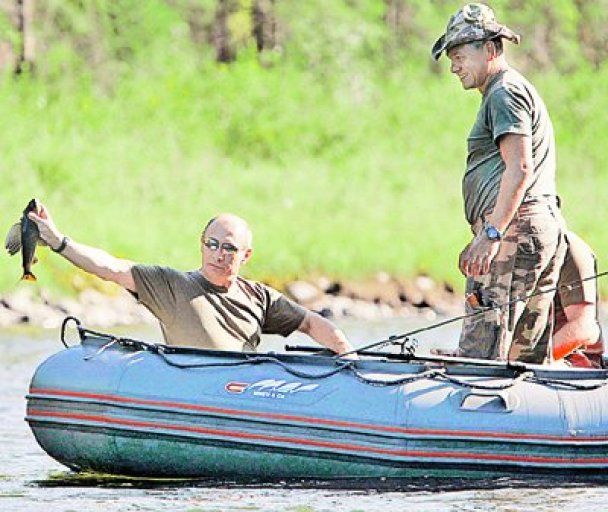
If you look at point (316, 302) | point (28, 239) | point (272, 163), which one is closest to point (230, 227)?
point (28, 239)

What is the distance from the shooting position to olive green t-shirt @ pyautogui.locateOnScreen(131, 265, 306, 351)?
27.3 feet

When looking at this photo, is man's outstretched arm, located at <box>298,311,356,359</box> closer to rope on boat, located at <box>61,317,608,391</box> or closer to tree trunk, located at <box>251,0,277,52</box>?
rope on boat, located at <box>61,317,608,391</box>

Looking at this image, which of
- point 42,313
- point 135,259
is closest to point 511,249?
point 42,313

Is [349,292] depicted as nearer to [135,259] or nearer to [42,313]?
[135,259]

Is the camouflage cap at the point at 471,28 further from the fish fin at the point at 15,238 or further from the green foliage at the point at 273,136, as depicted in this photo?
the green foliage at the point at 273,136

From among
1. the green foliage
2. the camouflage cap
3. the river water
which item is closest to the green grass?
the green foliage

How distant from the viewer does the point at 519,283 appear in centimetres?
827

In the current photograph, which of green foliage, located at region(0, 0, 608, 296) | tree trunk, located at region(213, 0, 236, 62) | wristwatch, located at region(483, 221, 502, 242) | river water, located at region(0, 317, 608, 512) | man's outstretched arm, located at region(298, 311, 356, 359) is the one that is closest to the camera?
river water, located at region(0, 317, 608, 512)

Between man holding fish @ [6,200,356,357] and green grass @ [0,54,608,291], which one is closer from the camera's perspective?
man holding fish @ [6,200,356,357]

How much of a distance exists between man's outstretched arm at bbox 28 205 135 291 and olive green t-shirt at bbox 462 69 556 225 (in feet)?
4.49

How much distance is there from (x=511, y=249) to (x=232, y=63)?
17.0 metres

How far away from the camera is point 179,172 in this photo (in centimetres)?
2139

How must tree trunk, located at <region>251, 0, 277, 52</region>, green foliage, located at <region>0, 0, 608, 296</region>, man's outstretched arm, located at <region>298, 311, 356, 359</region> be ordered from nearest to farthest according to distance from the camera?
man's outstretched arm, located at <region>298, 311, 356, 359</region>
green foliage, located at <region>0, 0, 608, 296</region>
tree trunk, located at <region>251, 0, 277, 52</region>

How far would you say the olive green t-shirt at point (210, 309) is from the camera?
834cm
